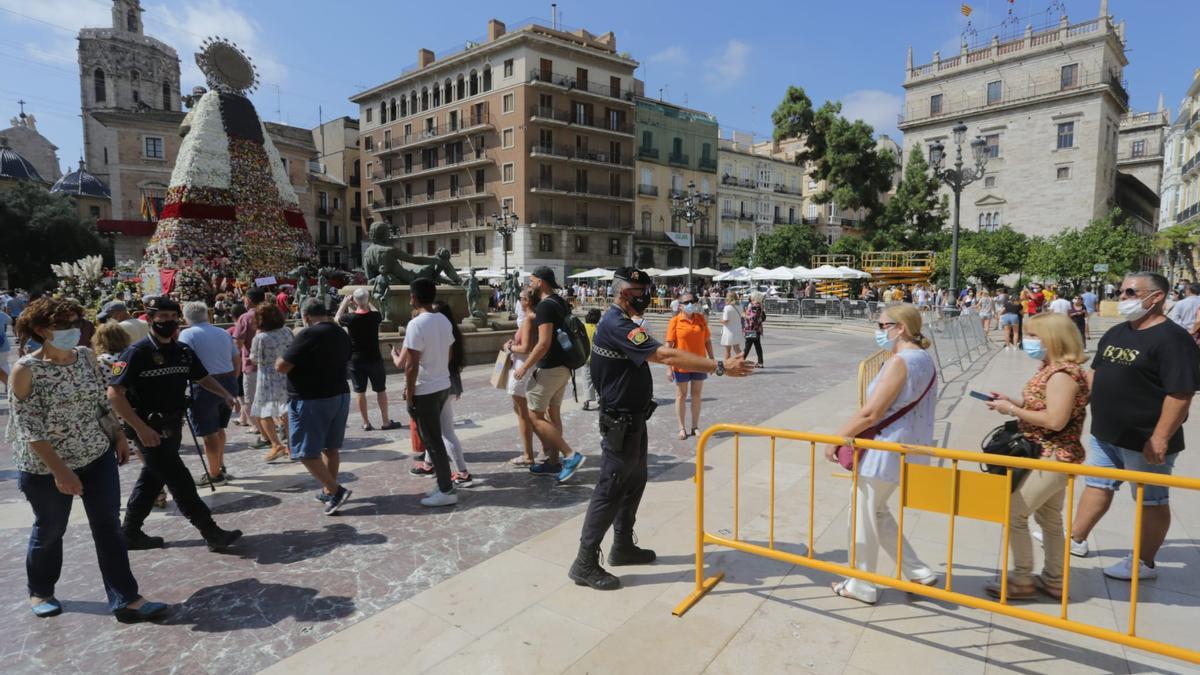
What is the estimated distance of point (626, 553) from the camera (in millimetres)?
3744

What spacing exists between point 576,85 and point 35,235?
111 ft

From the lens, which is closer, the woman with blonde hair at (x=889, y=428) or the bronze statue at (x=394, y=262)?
the woman with blonde hair at (x=889, y=428)

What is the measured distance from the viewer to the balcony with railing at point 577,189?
4084 centimetres

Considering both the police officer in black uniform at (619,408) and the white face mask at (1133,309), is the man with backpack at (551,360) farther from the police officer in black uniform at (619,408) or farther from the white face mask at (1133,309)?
the white face mask at (1133,309)

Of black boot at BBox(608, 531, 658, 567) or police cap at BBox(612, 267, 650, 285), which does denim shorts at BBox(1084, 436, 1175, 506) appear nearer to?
black boot at BBox(608, 531, 658, 567)

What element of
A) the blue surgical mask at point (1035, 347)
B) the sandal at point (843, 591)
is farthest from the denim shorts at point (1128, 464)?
the sandal at point (843, 591)

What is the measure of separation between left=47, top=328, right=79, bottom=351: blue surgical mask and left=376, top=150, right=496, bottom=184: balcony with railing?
40319 mm

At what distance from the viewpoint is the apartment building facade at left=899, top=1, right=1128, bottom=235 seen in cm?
3838

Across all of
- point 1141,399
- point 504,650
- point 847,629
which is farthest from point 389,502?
point 1141,399

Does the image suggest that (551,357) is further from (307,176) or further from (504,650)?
(307,176)

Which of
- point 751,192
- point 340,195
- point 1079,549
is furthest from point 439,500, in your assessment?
point 340,195

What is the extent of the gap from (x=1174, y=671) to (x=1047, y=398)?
1.27 metres

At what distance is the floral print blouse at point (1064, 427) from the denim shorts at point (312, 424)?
176 inches

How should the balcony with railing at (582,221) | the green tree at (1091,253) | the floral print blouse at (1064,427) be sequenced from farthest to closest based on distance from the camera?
1. the balcony with railing at (582,221)
2. the green tree at (1091,253)
3. the floral print blouse at (1064,427)
